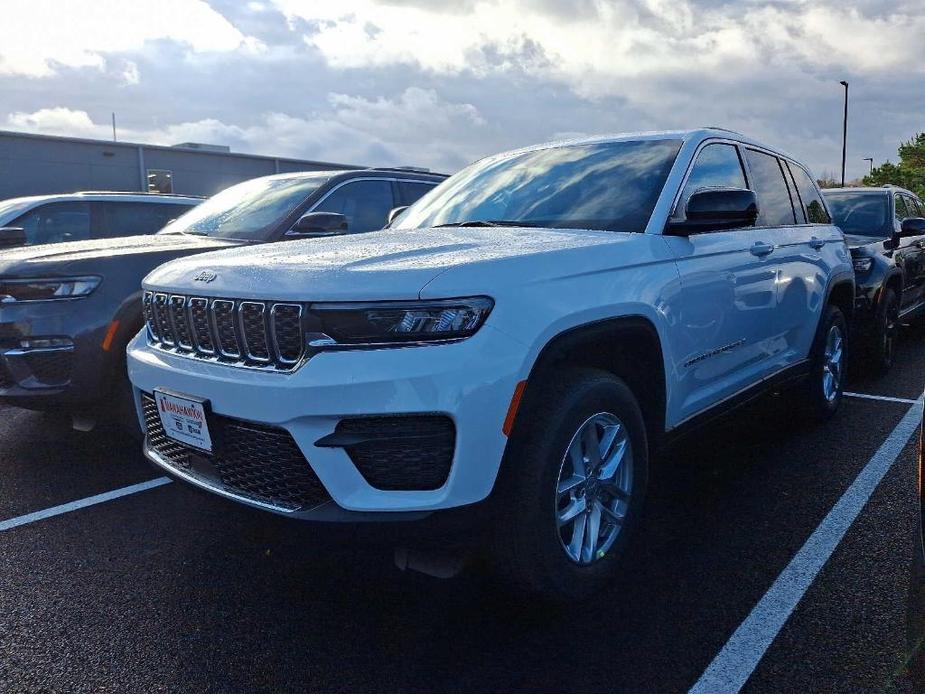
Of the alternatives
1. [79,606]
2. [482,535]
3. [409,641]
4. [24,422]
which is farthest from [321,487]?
[24,422]

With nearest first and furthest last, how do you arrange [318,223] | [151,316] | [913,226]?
1. [151,316]
2. [318,223]
3. [913,226]

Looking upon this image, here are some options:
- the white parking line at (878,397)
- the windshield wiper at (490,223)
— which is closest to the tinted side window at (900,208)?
the white parking line at (878,397)

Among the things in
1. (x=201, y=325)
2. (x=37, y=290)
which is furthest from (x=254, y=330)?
(x=37, y=290)

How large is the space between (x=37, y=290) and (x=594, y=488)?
318 centimetres

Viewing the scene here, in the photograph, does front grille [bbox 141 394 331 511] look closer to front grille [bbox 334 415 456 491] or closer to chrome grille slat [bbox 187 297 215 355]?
front grille [bbox 334 415 456 491]

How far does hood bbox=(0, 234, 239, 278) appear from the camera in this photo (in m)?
4.31

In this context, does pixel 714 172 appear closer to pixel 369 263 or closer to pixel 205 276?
pixel 369 263

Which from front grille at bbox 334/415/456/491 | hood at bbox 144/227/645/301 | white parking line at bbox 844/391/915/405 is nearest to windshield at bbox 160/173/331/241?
hood at bbox 144/227/645/301

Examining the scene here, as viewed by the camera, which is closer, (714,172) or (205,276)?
(205,276)

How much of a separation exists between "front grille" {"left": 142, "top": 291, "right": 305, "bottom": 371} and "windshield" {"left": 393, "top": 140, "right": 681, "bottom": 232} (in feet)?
4.73

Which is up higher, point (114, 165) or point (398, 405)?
point (114, 165)

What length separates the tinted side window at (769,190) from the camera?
4.40 m

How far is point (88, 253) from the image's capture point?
4.58m

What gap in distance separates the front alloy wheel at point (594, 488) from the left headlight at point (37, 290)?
297 cm
